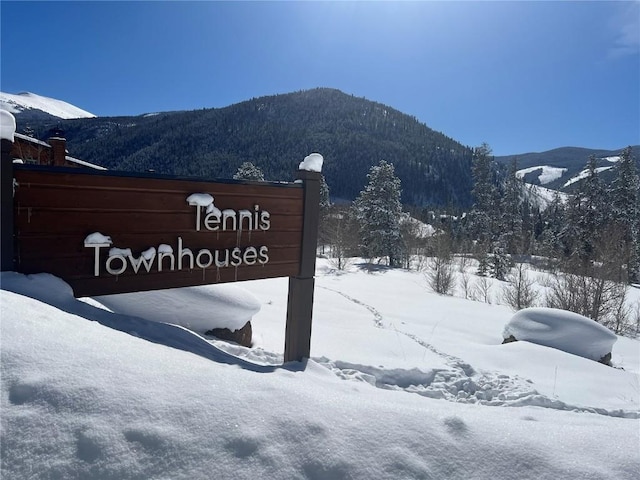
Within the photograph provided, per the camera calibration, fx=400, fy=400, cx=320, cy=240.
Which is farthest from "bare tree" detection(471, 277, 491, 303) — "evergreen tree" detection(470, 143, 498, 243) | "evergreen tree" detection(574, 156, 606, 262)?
"evergreen tree" detection(470, 143, 498, 243)

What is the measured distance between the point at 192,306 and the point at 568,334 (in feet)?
24.2

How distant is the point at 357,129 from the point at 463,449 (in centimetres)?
14343

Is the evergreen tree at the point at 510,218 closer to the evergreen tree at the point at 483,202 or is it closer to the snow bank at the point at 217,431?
the evergreen tree at the point at 483,202

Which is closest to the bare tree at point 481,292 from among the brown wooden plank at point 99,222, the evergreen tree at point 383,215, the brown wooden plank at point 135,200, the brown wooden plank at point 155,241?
the evergreen tree at point 383,215

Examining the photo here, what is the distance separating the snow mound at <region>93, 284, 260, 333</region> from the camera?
5.21 metres

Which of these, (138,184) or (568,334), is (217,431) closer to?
(138,184)

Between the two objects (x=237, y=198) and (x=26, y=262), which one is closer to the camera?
(x=26, y=262)

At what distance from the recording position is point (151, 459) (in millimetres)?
1561

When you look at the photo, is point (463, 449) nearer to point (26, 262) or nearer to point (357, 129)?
point (26, 262)

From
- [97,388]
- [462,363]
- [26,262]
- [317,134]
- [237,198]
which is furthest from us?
[317,134]

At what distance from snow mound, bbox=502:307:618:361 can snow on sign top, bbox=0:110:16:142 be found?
8.98m

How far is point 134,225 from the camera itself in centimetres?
379

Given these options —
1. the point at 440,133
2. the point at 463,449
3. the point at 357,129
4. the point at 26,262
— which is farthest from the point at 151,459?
the point at 440,133

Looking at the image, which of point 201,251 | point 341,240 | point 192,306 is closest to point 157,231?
point 201,251
